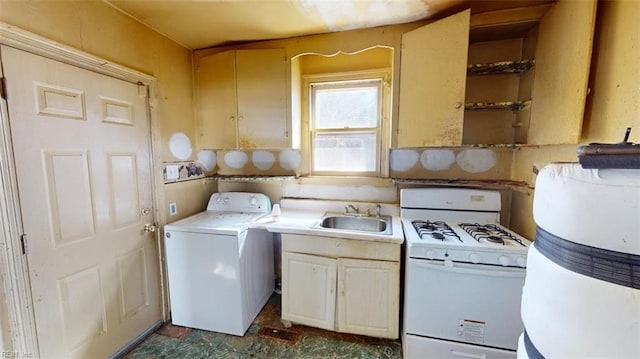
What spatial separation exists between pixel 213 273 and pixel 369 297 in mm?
1209

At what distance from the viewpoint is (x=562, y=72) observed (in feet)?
4.60

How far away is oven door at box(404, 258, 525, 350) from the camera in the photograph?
145 centimetres

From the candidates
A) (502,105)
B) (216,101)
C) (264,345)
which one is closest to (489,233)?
(502,105)

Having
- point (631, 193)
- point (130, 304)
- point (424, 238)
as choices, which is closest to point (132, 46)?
point (130, 304)

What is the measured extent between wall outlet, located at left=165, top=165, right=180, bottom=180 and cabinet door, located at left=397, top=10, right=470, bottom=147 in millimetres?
1948

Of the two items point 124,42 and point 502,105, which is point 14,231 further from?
point 502,105

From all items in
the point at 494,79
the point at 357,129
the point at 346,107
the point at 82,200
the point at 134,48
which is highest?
the point at 134,48

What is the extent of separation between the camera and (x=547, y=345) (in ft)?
2.57

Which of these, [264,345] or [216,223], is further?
[216,223]

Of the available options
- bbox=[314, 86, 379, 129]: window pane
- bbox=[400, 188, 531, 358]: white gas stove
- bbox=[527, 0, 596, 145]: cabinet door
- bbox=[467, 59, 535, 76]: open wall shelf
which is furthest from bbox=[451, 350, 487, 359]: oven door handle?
bbox=[467, 59, 535, 76]: open wall shelf

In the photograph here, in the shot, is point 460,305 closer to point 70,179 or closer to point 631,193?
point 631,193

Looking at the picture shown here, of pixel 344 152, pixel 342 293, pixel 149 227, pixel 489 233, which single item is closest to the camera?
pixel 489 233

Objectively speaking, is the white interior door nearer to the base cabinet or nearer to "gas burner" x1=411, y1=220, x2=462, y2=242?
the base cabinet

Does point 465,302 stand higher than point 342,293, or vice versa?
point 465,302
